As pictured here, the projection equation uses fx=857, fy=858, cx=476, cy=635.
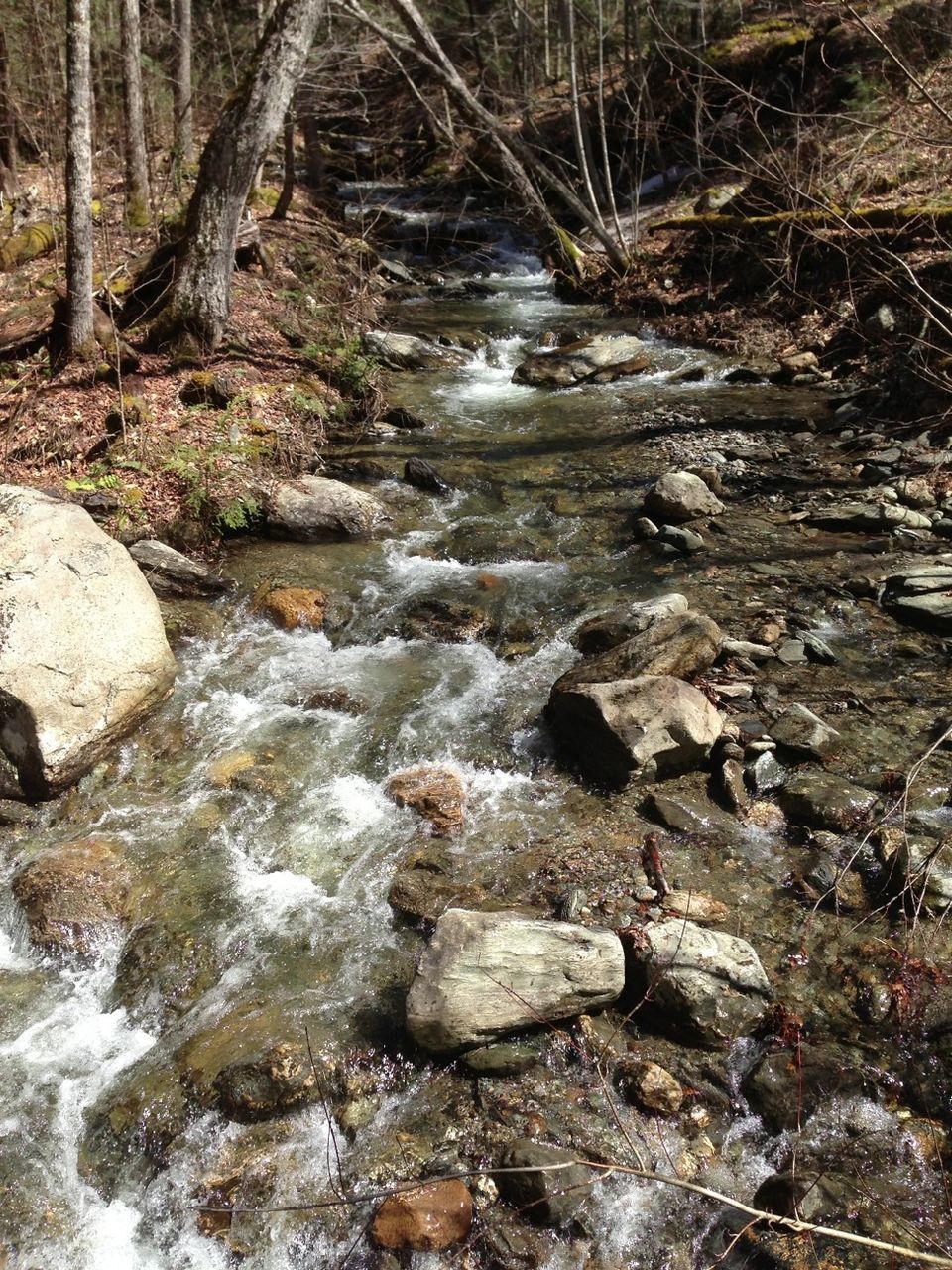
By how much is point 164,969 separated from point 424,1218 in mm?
1869

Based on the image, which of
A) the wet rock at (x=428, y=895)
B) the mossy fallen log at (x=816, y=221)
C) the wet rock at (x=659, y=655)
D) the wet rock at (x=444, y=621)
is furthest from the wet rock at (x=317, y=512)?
the mossy fallen log at (x=816, y=221)

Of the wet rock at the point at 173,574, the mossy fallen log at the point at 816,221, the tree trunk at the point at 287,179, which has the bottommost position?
the wet rock at the point at 173,574

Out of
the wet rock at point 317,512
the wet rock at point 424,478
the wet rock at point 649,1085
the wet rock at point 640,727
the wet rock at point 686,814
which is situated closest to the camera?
the wet rock at point 649,1085

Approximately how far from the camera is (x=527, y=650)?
665 centimetres

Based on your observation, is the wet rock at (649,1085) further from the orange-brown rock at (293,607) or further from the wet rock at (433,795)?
the orange-brown rock at (293,607)

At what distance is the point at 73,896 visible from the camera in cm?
463

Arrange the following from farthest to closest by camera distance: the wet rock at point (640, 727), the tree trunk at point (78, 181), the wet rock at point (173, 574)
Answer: the tree trunk at point (78, 181) → the wet rock at point (173, 574) → the wet rock at point (640, 727)

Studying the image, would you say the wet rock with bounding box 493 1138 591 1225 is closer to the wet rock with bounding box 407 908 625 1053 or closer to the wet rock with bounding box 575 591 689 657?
the wet rock with bounding box 407 908 625 1053

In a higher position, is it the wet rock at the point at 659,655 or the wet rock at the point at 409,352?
the wet rock at the point at 409,352

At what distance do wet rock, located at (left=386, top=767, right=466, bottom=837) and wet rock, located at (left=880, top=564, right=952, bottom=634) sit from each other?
3.68 metres

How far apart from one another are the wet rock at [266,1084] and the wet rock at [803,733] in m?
3.28

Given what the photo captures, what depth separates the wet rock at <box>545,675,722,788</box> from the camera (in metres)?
5.14

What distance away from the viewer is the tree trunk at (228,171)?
885 centimetres

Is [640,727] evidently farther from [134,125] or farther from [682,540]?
[134,125]
